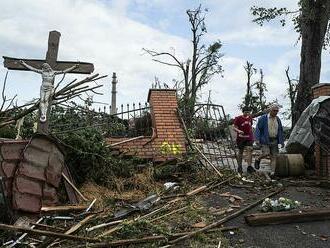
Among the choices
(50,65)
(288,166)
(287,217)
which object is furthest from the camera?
(288,166)

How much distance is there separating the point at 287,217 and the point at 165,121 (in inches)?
207

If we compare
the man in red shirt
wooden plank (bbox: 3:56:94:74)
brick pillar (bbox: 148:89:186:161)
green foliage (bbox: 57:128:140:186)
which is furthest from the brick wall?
wooden plank (bbox: 3:56:94:74)

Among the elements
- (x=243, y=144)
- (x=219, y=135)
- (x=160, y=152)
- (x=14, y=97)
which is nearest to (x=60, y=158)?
(x=14, y=97)

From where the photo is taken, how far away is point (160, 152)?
1116 cm

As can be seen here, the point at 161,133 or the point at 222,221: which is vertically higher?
the point at 161,133

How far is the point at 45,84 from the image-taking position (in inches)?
332

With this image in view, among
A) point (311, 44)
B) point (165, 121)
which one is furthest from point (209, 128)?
point (311, 44)

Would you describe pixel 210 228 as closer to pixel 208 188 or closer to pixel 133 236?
pixel 133 236

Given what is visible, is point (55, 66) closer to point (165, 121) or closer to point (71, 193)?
point (71, 193)

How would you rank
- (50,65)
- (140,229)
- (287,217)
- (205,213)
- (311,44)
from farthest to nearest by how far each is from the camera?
(311,44) < (50,65) < (205,213) < (287,217) < (140,229)

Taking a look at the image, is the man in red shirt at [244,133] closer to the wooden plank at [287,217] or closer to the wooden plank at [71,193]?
the wooden plank at [287,217]

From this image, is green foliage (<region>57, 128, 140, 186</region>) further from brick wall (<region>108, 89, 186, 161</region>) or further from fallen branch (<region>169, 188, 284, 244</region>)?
fallen branch (<region>169, 188, 284, 244</region>)

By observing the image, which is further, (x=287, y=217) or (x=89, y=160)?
(x=89, y=160)

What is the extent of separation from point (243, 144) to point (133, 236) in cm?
539
